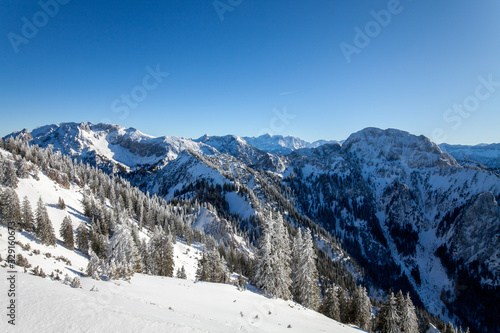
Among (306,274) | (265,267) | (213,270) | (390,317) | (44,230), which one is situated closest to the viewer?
(265,267)

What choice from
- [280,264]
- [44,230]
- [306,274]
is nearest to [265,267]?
[280,264]

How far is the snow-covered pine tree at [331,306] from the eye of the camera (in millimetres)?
43844

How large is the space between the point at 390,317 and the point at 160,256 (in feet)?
148

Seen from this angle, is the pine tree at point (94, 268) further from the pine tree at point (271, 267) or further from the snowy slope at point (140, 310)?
the pine tree at point (271, 267)

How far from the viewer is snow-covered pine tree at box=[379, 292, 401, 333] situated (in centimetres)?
3788

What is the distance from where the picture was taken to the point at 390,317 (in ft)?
126

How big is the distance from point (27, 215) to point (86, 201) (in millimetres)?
30148

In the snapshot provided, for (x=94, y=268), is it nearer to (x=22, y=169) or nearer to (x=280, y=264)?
(x=280, y=264)

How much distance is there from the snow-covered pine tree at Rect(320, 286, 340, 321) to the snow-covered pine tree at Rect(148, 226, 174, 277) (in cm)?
3337

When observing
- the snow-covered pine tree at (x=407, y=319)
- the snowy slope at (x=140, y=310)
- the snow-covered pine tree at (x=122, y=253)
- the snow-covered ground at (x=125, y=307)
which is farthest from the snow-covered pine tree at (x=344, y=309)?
the snow-covered pine tree at (x=122, y=253)

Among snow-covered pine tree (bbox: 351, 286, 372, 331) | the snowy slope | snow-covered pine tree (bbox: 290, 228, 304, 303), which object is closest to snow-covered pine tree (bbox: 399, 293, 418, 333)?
snow-covered pine tree (bbox: 351, 286, 372, 331)

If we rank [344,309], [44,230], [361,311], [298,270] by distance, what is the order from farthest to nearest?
[344,309] → [361,311] → [298,270] → [44,230]

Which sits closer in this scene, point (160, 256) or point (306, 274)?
point (306, 274)

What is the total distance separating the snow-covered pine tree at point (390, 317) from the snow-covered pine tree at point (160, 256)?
42.4 metres
